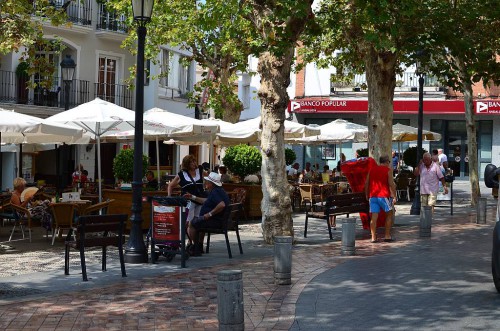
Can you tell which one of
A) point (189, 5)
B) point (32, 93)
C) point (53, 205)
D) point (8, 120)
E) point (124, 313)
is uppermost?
point (189, 5)

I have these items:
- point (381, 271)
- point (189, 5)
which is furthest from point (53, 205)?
point (189, 5)

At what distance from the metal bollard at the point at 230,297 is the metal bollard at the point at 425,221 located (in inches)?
416

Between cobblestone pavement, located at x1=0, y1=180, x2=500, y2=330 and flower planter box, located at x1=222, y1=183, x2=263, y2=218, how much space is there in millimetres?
7064

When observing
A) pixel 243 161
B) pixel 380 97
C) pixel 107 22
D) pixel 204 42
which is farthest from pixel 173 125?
pixel 107 22

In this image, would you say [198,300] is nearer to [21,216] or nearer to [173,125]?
[21,216]

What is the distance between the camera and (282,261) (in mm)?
11531

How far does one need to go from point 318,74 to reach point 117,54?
37.0 ft

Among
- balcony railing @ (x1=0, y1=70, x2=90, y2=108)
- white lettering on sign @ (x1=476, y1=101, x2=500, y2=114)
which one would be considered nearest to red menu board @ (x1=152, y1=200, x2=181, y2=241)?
balcony railing @ (x1=0, y1=70, x2=90, y2=108)

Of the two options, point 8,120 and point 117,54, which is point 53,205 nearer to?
point 8,120

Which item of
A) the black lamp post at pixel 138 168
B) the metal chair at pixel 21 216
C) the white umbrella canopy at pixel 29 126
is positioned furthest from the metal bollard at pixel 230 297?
the white umbrella canopy at pixel 29 126

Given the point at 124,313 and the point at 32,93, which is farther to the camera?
the point at 32,93

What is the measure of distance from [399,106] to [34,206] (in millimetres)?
28826

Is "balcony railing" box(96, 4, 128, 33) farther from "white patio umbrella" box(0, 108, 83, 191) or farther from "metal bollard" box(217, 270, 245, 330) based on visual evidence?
"metal bollard" box(217, 270, 245, 330)

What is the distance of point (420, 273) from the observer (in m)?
12.9
